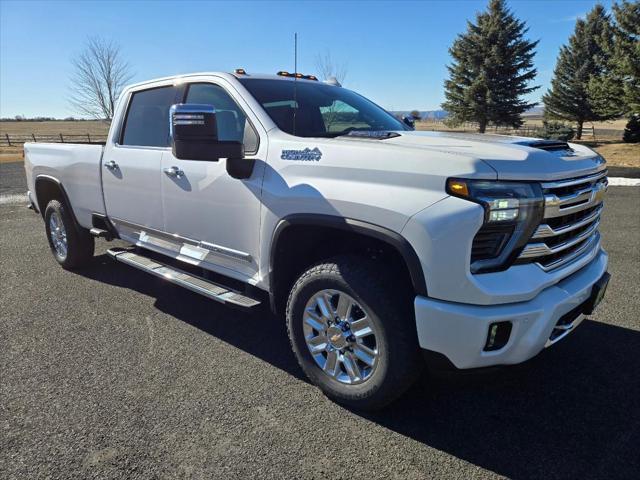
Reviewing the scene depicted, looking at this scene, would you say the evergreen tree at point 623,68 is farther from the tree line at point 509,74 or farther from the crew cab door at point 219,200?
the crew cab door at point 219,200

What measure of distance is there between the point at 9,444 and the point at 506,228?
272cm

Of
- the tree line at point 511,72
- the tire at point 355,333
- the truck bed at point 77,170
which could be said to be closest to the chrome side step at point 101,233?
the truck bed at point 77,170

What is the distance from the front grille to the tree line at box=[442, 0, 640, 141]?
2814cm

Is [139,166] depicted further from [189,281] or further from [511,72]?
[511,72]

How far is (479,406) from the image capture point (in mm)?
2756

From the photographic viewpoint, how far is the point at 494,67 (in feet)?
99.2

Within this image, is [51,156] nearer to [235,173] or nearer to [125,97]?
[125,97]

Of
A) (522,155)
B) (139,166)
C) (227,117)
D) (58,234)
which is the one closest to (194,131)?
(227,117)

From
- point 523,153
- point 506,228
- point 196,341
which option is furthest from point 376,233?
point 196,341

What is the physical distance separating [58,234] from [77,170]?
1.08 m

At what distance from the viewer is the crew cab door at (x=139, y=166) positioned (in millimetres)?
3842

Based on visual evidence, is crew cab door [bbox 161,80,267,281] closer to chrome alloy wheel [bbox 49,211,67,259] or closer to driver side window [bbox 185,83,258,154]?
driver side window [bbox 185,83,258,154]

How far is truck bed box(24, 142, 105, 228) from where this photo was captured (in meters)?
4.56

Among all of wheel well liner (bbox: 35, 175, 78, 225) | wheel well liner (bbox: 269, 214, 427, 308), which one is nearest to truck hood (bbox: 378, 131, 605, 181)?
wheel well liner (bbox: 269, 214, 427, 308)
